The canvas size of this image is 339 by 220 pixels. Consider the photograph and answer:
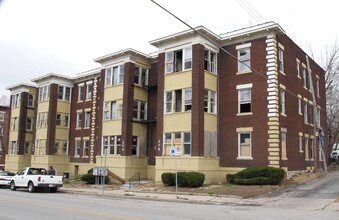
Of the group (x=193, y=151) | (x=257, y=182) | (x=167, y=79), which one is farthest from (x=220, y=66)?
(x=257, y=182)

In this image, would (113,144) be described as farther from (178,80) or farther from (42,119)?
(42,119)

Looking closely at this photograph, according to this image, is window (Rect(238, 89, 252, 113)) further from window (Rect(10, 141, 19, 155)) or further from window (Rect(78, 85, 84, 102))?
window (Rect(10, 141, 19, 155))

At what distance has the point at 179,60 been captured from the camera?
102 ft

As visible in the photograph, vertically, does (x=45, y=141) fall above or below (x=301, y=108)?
below

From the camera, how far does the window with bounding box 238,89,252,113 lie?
2822 centimetres

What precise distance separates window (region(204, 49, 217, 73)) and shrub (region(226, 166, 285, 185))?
8529 mm

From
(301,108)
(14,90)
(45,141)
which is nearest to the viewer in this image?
(301,108)

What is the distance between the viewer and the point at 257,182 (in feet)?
79.7

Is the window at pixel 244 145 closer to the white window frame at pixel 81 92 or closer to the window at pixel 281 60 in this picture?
the window at pixel 281 60

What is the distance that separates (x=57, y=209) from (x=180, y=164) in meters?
13.8

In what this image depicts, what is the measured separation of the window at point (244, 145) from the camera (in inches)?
1088

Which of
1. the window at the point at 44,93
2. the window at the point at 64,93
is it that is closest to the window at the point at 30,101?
the window at the point at 44,93

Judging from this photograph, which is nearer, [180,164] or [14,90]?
[180,164]

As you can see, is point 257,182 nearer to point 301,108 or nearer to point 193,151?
point 193,151
